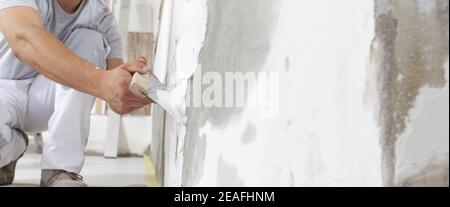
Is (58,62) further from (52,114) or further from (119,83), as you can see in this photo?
(52,114)

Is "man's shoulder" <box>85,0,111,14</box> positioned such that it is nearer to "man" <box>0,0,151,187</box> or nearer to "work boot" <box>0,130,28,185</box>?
"man" <box>0,0,151,187</box>

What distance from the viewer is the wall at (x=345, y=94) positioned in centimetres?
42

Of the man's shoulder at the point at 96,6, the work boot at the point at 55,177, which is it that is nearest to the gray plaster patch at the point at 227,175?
the work boot at the point at 55,177

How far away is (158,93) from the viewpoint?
1010 millimetres

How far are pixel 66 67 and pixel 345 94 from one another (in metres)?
0.77

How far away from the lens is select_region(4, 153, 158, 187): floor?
72.6 inches

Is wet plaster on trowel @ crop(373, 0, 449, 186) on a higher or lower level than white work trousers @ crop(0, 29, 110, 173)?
lower

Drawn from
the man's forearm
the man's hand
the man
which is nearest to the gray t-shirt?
the man

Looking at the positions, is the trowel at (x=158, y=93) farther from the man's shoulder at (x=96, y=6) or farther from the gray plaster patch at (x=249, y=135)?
the man's shoulder at (x=96, y=6)

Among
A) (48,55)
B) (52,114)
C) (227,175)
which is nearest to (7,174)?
(52,114)

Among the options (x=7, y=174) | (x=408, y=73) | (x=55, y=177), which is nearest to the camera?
(x=408, y=73)

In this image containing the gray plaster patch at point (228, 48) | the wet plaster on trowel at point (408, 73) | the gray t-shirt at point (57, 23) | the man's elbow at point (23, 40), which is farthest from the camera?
the gray t-shirt at point (57, 23)

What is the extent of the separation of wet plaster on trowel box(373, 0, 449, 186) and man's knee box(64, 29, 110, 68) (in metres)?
1.35
